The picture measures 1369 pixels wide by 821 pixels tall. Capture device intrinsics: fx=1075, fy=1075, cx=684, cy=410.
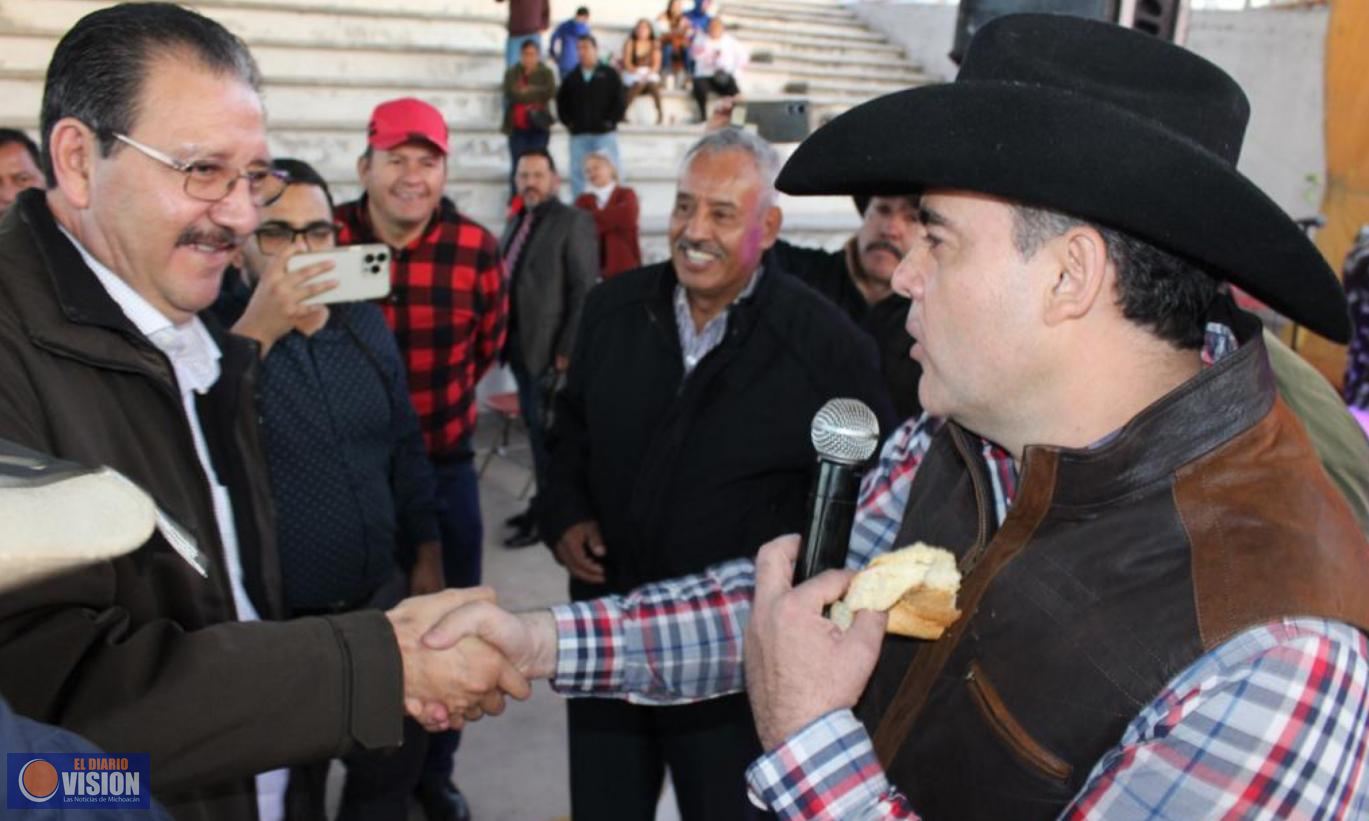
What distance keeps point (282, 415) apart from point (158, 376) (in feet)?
3.15

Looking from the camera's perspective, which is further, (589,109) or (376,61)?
(376,61)

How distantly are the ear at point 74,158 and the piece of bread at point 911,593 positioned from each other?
1.49 metres

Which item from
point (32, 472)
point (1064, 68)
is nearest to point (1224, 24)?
point (1064, 68)

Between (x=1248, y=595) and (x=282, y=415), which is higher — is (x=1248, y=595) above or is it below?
above

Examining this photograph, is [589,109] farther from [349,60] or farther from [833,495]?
[833,495]

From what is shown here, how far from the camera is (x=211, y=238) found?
80.8 inches

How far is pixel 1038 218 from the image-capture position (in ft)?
4.80

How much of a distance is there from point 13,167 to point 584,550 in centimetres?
293

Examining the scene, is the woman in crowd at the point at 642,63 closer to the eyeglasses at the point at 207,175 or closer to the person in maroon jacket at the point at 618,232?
the person in maroon jacket at the point at 618,232

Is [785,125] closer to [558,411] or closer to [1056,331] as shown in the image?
[558,411]

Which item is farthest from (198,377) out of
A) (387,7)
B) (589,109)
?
(387,7)

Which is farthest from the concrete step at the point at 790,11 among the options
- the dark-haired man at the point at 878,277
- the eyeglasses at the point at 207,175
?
the eyeglasses at the point at 207,175

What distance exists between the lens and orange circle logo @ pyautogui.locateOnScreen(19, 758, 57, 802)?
774 mm

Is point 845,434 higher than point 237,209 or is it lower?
lower
